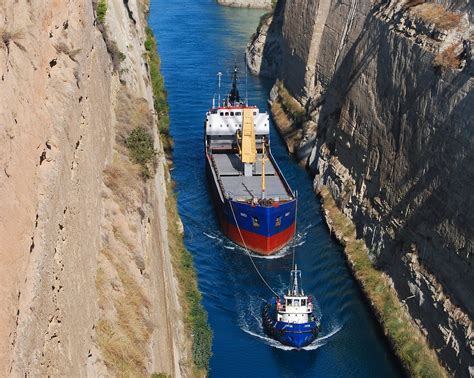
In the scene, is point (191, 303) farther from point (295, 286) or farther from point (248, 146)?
point (248, 146)

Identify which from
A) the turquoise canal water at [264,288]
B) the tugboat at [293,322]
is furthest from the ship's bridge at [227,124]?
the tugboat at [293,322]

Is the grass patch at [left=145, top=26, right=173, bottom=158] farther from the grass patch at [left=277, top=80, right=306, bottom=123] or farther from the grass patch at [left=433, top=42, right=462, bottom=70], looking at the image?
the grass patch at [left=433, top=42, right=462, bottom=70]

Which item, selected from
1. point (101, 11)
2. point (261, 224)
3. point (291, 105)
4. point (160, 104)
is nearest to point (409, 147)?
point (261, 224)

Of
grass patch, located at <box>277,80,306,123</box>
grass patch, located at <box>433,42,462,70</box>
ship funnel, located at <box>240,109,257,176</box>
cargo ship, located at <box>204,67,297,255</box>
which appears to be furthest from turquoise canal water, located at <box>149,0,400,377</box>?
grass patch, located at <box>433,42,462,70</box>

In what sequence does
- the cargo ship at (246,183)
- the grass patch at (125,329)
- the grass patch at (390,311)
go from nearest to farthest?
1. the grass patch at (125,329)
2. the grass patch at (390,311)
3. the cargo ship at (246,183)

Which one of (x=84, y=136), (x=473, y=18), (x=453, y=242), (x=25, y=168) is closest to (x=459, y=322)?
(x=453, y=242)

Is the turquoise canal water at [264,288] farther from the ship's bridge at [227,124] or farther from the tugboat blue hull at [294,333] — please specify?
the ship's bridge at [227,124]
